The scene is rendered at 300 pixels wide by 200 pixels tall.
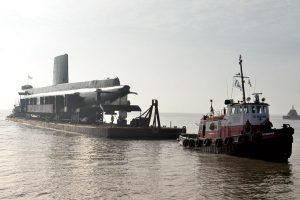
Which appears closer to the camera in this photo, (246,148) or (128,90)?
(246,148)

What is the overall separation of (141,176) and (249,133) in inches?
420

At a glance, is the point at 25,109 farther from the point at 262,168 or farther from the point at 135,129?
the point at 262,168

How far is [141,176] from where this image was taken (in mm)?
22938

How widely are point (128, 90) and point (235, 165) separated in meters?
33.7

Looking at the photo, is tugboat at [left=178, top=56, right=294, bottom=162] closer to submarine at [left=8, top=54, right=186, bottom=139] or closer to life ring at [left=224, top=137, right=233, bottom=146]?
life ring at [left=224, top=137, right=233, bottom=146]

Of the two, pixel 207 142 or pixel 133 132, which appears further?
pixel 133 132

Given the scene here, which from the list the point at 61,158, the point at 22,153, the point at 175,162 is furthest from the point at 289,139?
the point at 22,153

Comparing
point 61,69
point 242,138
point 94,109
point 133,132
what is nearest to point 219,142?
point 242,138

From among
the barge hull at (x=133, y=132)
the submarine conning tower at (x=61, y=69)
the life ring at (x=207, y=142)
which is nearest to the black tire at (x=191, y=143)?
the life ring at (x=207, y=142)

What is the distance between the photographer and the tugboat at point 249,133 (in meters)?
28.5

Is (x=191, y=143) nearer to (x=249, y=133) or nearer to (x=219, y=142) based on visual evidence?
(x=219, y=142)

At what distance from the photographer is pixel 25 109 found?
337 feet

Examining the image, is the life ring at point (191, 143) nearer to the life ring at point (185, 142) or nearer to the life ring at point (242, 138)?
the life ring at point (185, 142)

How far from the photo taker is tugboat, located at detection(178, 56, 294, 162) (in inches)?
1123
